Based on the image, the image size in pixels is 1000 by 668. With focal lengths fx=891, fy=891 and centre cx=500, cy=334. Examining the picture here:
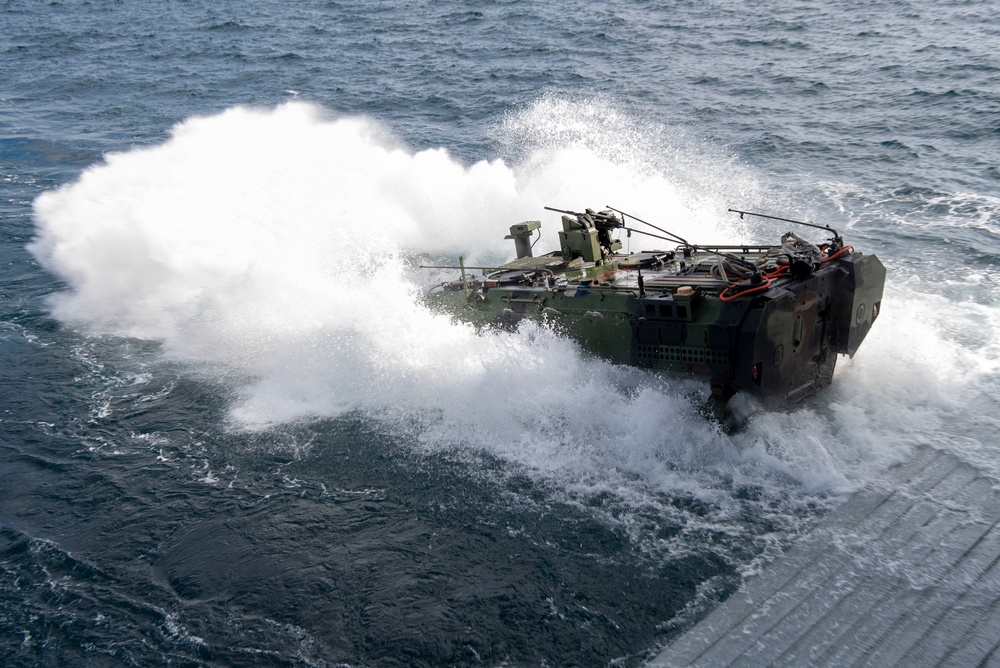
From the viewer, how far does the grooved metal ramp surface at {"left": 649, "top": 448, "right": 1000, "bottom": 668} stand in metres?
9.05

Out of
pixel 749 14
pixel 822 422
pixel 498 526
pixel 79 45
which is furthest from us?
pixel 79 45

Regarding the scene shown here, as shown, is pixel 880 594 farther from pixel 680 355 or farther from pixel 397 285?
pixel 397 285

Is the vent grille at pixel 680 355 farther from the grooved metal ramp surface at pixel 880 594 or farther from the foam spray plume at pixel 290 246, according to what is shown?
the grooved metal ramp surface at pixel 880 594

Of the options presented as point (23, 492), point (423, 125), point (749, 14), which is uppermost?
point (749, 14)

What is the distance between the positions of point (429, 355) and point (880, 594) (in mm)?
8701

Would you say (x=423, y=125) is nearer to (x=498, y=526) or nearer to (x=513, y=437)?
(x=513, y=437)

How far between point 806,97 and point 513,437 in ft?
74.2

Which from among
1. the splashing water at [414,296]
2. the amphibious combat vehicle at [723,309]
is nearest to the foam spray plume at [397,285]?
the splashing water at [414,296]

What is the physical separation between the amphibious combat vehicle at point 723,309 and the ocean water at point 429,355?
1.95ft

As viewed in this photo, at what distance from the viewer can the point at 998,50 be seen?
105ft

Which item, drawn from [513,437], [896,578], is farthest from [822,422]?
[513,437]

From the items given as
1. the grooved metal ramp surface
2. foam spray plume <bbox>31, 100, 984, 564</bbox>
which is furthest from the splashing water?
the grooved metal ramp surface

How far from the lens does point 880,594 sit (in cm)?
984

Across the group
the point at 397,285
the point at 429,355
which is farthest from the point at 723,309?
the point at 397,285
